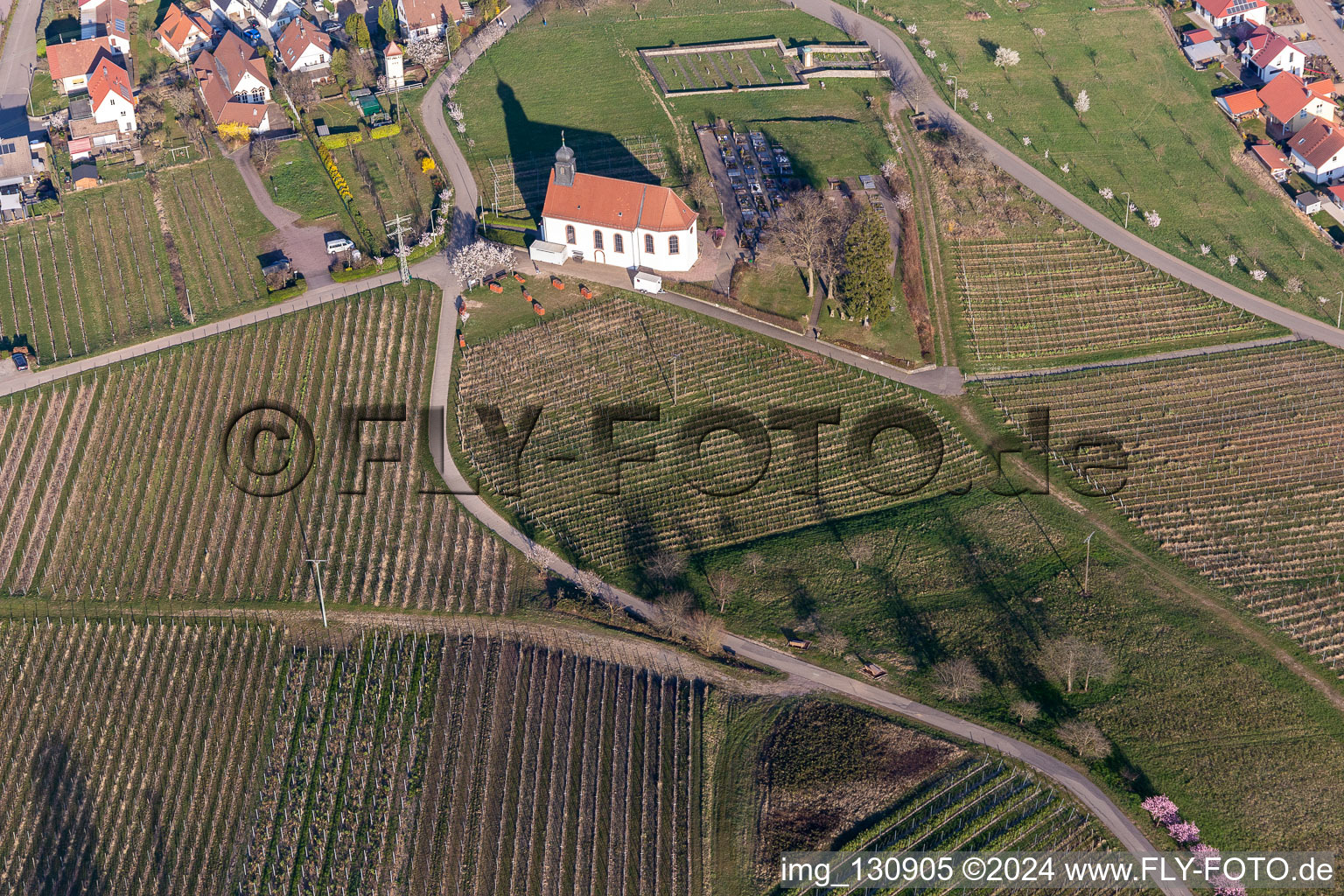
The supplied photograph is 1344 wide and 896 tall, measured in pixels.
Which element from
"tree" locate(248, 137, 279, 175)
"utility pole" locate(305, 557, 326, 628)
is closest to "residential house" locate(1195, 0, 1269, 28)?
"tree" locate(248, 137, 279, 175)

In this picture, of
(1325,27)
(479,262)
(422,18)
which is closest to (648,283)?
(479,262)

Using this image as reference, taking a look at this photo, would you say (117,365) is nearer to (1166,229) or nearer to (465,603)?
(465,603)

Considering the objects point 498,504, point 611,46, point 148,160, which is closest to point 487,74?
point 611,46

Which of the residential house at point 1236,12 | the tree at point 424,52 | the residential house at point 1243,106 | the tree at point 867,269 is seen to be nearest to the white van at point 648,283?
the tree at point 867,269

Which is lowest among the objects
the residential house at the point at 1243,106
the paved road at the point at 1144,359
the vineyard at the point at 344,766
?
the vineyard at the point at 344,766

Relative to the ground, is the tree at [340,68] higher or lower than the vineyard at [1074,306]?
higher

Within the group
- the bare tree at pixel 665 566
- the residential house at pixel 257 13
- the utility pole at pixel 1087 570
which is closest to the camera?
the utility pole at pixel 1087 570

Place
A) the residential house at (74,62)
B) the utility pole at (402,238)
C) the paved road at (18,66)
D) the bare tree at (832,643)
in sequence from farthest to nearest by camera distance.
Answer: the residential house at (74,62) < the paved road at (18,66) < the utility pole at (402,238) < the bare tree at (832,643)

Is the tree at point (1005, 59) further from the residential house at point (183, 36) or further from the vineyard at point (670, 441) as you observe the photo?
the residential house at point (183, 36)
